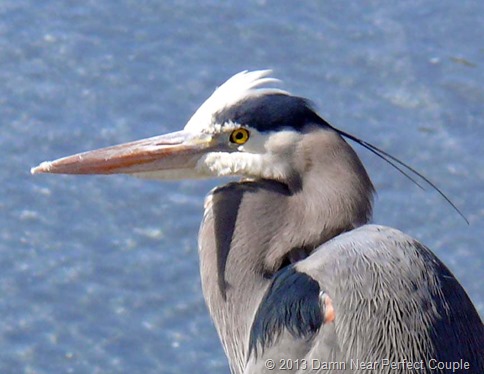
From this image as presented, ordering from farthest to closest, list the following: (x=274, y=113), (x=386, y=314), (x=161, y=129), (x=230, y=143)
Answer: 1. (x=161, y=129)
2. (x=230, y=143)
3. (x=274, y=113)
4. (x=386, y=314)

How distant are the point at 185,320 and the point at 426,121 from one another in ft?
4.87

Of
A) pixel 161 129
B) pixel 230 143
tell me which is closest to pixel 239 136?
pixel 230 143

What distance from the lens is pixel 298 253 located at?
10.9ft

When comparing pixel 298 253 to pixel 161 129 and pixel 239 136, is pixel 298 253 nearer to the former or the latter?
pixel 239 136

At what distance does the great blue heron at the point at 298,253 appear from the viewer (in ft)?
9.95

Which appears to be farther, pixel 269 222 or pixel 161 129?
pixel 161 129

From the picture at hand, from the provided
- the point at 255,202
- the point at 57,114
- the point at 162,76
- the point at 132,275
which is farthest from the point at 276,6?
the point at 255,202

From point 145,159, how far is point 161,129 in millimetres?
2093

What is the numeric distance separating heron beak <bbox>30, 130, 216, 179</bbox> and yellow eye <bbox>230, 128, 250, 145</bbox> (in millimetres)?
100

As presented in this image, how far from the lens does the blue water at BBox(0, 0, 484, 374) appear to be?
503 centimetres

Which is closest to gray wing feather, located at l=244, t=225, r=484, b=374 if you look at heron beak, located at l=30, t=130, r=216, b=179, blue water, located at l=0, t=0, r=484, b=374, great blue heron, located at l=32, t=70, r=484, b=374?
great blue heron, located at l=32, t=70, r=484, b=374

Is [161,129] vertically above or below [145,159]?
below

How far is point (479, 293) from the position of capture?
206 inches

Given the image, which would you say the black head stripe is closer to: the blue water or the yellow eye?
the yellow eye
